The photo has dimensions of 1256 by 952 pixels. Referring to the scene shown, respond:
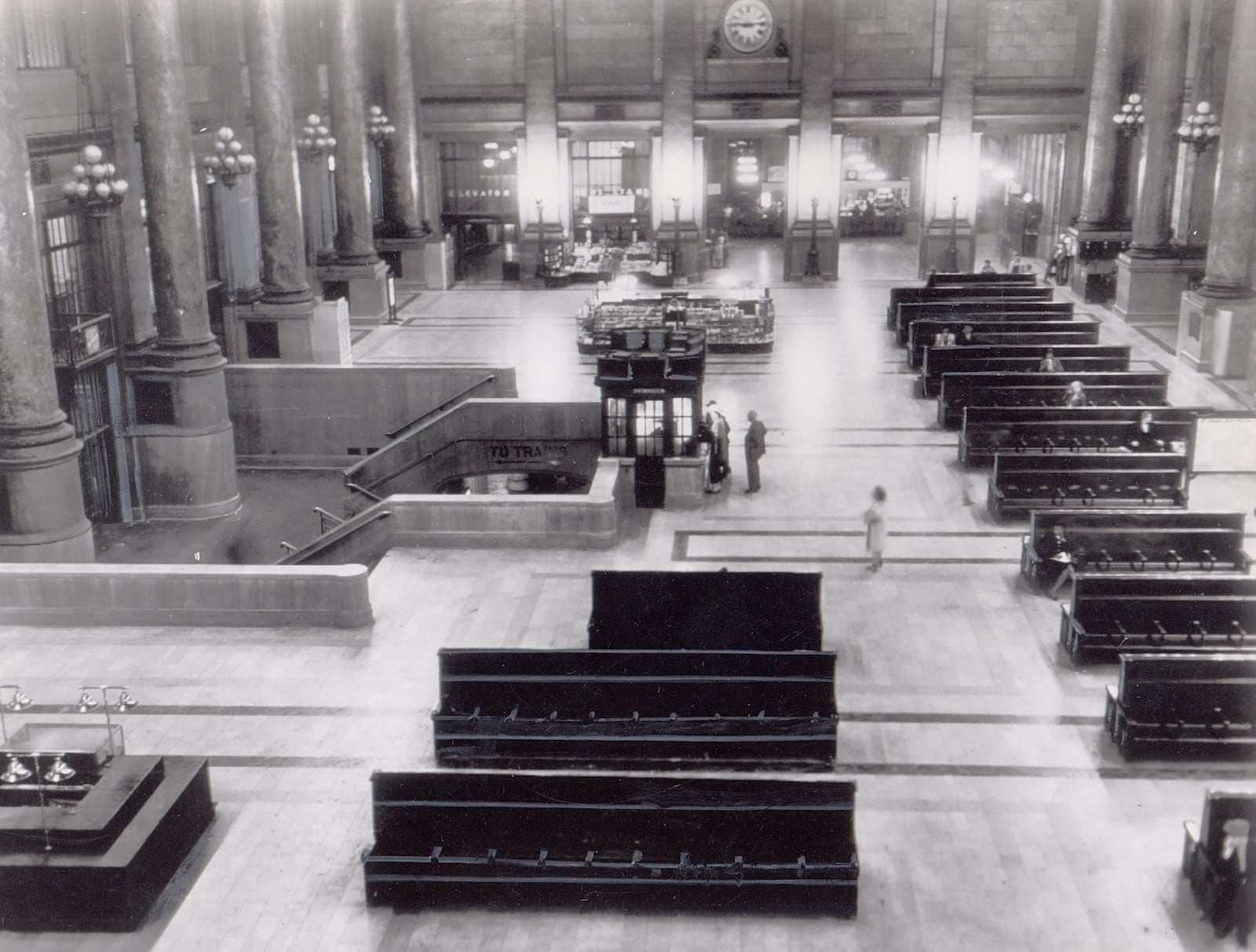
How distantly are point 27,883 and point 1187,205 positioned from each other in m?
32.7

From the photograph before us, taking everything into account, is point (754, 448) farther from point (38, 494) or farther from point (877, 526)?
point (38, 494)

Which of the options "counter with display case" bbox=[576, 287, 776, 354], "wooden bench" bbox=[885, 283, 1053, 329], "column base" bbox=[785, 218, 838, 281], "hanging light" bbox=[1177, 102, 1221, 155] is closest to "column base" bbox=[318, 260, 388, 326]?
"counter with display case" bbox=[576, 287, 776, 354]

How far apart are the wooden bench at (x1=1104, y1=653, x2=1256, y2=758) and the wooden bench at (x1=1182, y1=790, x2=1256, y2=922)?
2197mm

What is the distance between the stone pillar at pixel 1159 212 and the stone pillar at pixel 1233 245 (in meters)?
4.40

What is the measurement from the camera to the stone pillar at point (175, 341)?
67.9 feet

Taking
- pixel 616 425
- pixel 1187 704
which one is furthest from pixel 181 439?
pixel 1187 704

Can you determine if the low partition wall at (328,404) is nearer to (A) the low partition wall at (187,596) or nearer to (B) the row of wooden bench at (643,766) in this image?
(A) the low partition wall at (187,596)

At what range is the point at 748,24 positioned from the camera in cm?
3909

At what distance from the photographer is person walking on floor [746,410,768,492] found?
1955 cm

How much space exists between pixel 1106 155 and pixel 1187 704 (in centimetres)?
2732

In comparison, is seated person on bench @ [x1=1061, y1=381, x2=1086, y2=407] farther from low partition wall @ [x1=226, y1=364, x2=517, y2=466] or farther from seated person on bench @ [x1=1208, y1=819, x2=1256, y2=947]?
seated person on bench @ [x1=1208, y1=819, x2=1256, y2=947]

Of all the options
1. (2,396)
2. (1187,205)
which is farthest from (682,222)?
(2,396)

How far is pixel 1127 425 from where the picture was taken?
66.6 feet

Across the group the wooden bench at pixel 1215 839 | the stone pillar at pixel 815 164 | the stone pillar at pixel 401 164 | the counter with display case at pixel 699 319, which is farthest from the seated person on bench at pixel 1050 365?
the stone pillar at pixel 401 164
